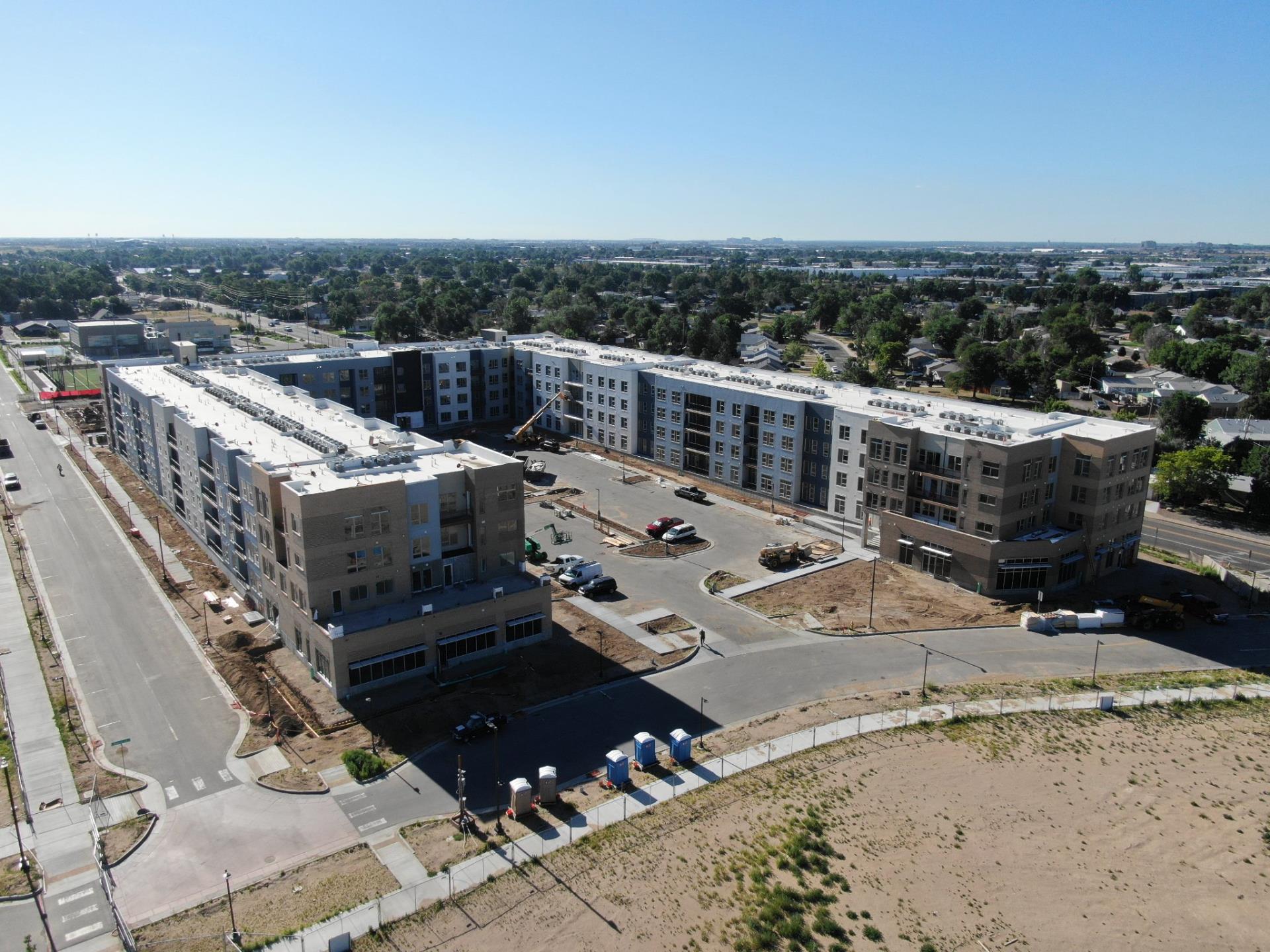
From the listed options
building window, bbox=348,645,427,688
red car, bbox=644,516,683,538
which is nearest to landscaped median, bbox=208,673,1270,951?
building window, bbox=348,645,427,688

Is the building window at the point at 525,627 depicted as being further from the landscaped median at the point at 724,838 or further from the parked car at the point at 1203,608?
the parked car at the point at 1203,608

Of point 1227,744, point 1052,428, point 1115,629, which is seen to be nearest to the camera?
point 1227,744

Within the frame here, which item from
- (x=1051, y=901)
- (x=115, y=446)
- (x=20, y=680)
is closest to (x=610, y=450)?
(x=115, y=446)

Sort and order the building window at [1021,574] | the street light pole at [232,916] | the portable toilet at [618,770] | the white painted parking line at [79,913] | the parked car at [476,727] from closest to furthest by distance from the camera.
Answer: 1. the street light pole at [232,916]
2. the white painted parking line at [79,913]
3. the portable toilet at [618,770]
4. the parked car at [476,727]
5. the building window at [1021,574]

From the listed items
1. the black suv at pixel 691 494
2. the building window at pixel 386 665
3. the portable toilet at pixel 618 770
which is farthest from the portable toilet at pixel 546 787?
the black suv at pixel 691 494

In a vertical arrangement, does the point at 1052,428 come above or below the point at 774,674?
above

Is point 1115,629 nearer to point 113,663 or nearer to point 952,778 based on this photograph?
point 952,778

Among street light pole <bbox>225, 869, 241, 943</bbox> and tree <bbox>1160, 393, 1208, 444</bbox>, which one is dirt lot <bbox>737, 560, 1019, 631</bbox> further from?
tree <bbox>1160, 393, 1208, 444</bbox>
